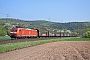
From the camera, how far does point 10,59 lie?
18.5 metres

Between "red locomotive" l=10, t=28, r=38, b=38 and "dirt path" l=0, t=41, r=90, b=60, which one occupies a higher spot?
"red locomotive" l=10, t=28, r=38, b=38

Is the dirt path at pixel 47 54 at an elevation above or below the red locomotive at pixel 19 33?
below

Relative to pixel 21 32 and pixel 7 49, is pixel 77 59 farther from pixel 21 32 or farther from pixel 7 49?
pixel 21 32

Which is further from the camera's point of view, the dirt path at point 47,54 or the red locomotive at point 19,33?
the red locomotive at point 19,33

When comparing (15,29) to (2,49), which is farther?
(15,29)

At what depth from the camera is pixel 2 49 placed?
88.4 feet

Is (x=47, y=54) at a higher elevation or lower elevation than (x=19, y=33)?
lower

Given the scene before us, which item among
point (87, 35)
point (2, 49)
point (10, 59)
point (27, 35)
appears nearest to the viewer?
point (10, 59)

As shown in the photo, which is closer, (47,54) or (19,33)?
(47,54)

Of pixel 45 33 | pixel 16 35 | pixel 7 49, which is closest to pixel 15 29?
pixel 16 35

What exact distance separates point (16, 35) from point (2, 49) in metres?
→ 32.3

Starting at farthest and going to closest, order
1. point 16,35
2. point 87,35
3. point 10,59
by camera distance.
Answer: point 87,35 → point 16,35 → point 10,59

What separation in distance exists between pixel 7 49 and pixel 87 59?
13.1m

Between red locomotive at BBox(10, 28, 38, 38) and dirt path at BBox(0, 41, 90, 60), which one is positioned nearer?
dirt path at BBox(0, 41, 90, 60)
